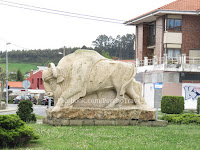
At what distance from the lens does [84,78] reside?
16.7 meters

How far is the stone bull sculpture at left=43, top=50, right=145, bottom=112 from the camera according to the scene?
16.6 metres

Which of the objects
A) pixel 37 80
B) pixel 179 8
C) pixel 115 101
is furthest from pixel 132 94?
pixel 37 80

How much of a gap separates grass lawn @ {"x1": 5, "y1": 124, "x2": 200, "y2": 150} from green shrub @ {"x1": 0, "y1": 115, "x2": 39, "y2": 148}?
281 millimetres

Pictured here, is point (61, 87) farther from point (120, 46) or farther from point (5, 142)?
point (120, 46)

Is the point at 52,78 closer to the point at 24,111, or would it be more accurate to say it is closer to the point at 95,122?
the point at 24,111

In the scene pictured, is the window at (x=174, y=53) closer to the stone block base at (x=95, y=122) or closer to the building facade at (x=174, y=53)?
the building facade at (x=174, y=53)

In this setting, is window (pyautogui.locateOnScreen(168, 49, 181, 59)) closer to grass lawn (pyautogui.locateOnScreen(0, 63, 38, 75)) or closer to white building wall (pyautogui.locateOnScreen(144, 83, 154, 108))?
white building wall (pyautogui.locateOnScreen(144, 83, 154, 108))

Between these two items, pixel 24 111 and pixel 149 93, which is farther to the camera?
pixel 149 93

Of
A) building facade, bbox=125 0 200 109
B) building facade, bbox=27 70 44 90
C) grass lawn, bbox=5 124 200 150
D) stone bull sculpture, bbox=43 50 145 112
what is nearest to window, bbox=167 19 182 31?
building facade, bbox=125 0 200 109

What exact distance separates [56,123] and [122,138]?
418 centimetres

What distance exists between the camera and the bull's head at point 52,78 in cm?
1670

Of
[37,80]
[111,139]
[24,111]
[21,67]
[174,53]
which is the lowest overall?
[111,139]

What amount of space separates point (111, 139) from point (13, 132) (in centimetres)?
331

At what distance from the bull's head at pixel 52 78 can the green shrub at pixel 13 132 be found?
5.79 meters
